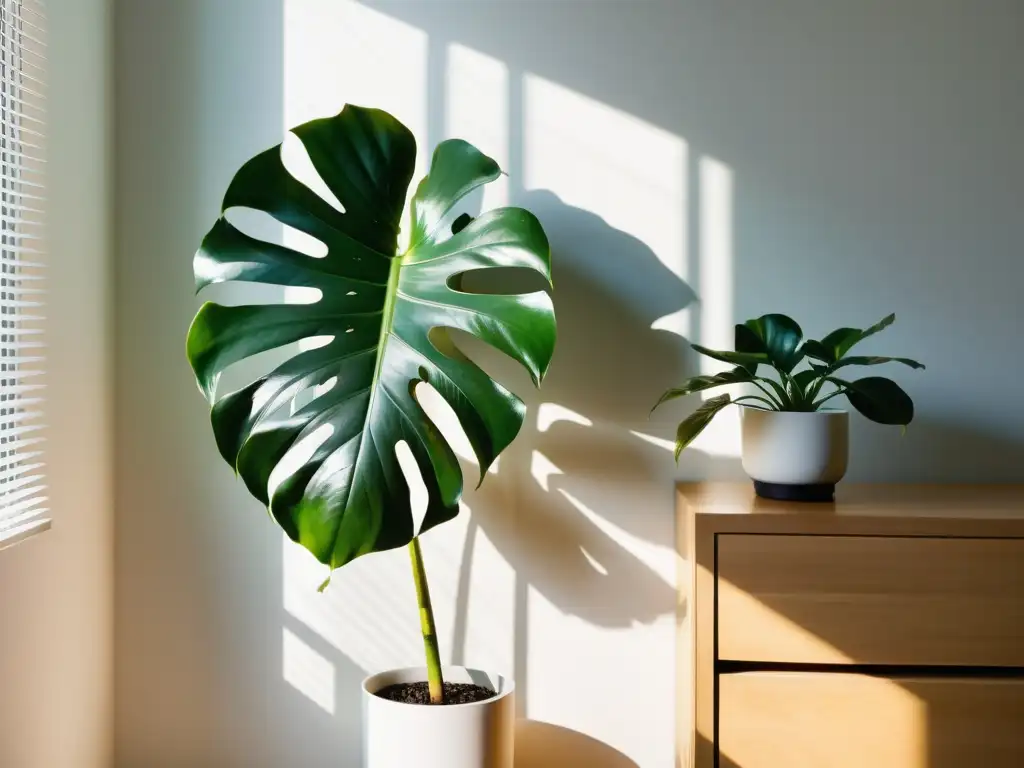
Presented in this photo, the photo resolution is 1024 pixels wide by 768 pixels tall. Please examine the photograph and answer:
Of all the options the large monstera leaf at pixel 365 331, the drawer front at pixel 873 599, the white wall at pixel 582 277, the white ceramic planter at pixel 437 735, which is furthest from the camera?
the white wall at pixel 582 277

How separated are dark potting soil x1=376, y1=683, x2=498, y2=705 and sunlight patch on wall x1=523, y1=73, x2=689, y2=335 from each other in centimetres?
74

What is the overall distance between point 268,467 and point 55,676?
66 centimetres

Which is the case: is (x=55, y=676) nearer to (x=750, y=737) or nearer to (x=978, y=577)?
(x=750, y=737)

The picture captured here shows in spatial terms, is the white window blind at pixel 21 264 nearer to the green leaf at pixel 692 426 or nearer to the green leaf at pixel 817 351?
the green leaf at pixel 692 426

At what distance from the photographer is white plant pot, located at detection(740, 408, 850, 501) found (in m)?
1.44

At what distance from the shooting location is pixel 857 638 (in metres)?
1.31

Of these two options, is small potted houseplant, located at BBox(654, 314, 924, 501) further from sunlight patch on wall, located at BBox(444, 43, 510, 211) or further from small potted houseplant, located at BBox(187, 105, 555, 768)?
sunlight patch on wall, located at BBox(444, 43, 510, 211)

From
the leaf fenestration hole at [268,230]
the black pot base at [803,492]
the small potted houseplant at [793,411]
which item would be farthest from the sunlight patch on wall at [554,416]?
the leaf fenestration hole at [268,230]

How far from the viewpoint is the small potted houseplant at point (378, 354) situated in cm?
118

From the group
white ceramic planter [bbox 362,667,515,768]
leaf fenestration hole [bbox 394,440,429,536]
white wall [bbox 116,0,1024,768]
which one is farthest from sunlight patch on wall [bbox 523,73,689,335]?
white ceramic planter [bbox 362,667,515,768]

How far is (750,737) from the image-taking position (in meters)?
1.33

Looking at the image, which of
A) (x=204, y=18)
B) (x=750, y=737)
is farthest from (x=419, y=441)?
(x=204, y=18)

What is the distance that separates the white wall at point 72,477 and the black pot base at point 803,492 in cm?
119

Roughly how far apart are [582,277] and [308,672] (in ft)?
3.05
